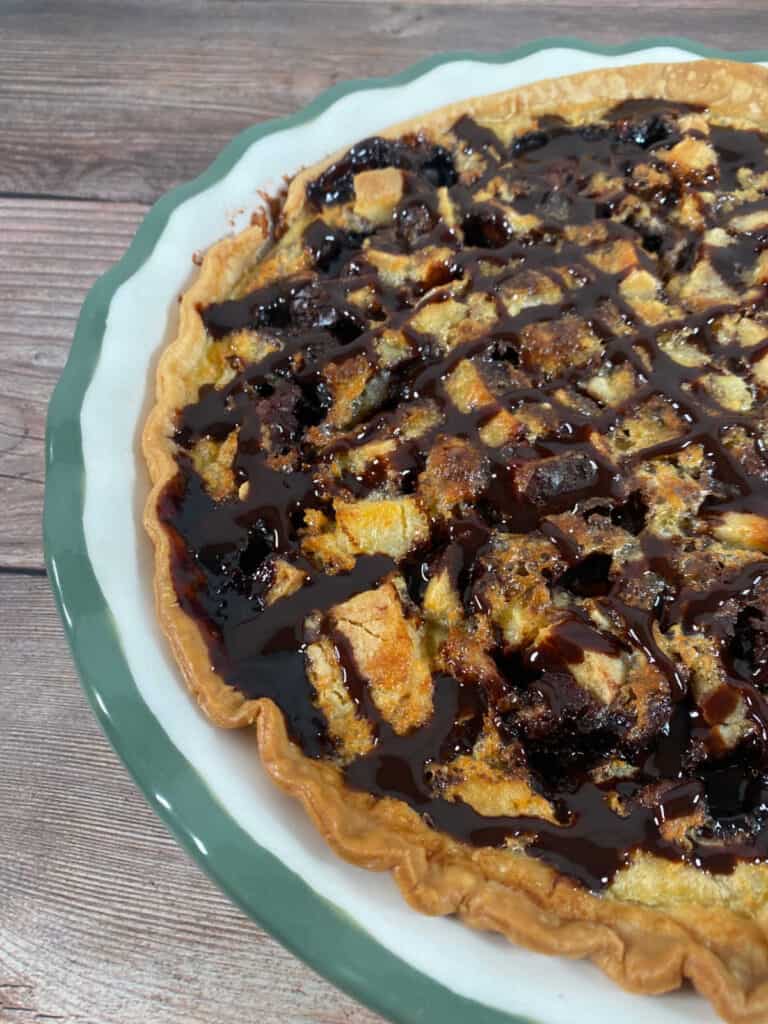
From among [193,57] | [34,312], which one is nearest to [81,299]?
[34,312]

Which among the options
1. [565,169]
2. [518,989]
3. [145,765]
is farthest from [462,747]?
[565,169]

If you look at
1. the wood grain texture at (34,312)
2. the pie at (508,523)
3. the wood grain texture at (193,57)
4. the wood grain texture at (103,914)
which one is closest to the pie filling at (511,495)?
the pie at (508,523)

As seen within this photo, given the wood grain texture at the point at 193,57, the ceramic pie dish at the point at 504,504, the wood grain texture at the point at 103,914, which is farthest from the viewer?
the wood grain texture at the point at 193,57

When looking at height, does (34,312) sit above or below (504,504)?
below

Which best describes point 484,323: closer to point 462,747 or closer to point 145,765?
point 462,747

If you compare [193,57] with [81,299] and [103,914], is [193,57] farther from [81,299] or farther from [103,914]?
[103,914]

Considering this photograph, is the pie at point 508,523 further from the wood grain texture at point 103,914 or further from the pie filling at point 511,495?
the wood grain texture at point 103,914

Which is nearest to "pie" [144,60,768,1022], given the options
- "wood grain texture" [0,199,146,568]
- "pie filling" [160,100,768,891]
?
"pie filling" [160,100,768,891]
